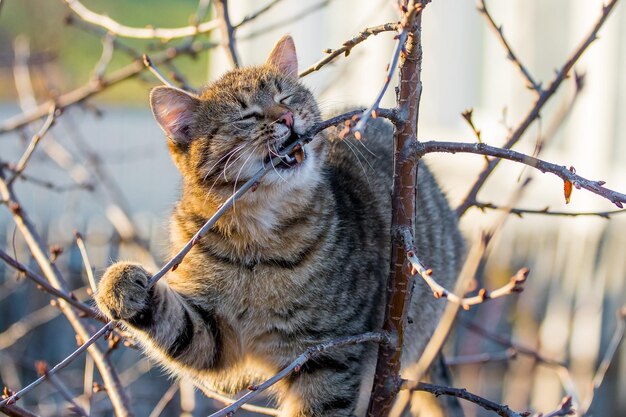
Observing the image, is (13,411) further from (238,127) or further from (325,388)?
(238,127)

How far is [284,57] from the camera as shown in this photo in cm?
319

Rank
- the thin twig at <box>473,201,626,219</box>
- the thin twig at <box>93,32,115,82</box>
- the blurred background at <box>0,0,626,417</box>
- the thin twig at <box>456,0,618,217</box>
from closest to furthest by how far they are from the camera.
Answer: the thin twig at <box>473,201,626,219</box> < the thin twig at <box>456,0,618,217</box> < the thin twig at <box>93,32,115,82</box> < the blurred background at <box>0,0,626,417</box>

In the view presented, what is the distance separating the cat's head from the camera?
269cm

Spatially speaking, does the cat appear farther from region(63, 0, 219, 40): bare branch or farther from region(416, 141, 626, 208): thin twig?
region(416, 141, 626, 208): thin twig

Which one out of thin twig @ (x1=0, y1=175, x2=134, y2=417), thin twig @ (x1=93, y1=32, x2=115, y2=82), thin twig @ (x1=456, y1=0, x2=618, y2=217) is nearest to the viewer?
thin twig @ (x1=0, y1=175, x2=134, y2=417)

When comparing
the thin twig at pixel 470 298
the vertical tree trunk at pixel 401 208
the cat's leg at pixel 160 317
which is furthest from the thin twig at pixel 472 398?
the cat's leg at pixel 160 317

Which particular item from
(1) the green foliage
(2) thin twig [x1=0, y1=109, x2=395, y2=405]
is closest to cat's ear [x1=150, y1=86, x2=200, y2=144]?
(2) thin twig [x1=0, y1=109, x2=395, y2=405]

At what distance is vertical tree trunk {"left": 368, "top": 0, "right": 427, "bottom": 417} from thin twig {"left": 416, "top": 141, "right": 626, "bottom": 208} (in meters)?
0.05

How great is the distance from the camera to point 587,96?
6539 millimetres

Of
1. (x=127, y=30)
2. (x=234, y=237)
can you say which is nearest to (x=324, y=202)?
(x=234, y=237)

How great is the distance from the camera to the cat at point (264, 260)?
2730 millimetres

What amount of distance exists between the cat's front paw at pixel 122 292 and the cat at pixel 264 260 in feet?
0.68

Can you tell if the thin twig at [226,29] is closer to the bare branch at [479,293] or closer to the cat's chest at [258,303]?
the cat's chest at [258,303]

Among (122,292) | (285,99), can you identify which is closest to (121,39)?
(285,99)
